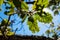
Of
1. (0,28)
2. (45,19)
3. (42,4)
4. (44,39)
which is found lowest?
(44,39)

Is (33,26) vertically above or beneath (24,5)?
beneath

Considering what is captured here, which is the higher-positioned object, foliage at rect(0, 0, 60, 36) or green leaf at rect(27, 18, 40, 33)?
foliage at rect(0, 0, 60, 36)

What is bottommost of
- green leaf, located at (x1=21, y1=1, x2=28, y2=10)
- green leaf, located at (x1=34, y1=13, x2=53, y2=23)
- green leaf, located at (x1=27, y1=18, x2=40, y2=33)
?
green leaf, located at (x1=27, y1=18, x2=40, y2=33)

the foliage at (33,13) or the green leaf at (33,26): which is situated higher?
the foliage at (33,13)

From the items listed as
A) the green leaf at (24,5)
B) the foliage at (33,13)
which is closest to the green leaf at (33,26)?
the foliage at (33,13)

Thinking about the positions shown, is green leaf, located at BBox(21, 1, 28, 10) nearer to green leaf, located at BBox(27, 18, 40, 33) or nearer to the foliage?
the foliage

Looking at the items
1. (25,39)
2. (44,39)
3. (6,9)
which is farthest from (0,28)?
(44,39)

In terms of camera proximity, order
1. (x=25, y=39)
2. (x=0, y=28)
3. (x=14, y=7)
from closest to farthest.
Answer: (x=14, y=7), (x=0, y=28), (x=25, y=39)

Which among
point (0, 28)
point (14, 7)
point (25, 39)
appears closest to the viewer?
point (14, 7)

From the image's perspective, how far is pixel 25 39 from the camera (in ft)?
20.4

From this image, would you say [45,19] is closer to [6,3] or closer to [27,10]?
[27,10]

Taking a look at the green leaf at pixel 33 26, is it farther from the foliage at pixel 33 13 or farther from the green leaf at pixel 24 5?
the green leaf at pixel 24 5

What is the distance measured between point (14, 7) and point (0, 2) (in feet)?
0.36

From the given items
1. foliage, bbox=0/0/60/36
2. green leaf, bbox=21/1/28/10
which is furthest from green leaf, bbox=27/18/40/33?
green leaf, bbox=21/1/28/10
